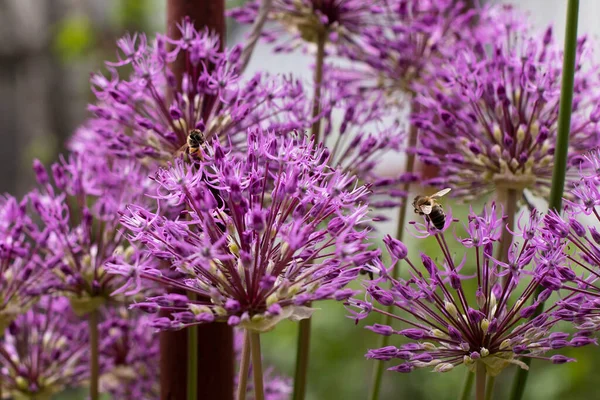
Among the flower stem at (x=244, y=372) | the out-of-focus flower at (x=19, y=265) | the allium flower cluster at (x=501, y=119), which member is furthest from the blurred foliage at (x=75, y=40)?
the flower stem at (x=244, y=372)

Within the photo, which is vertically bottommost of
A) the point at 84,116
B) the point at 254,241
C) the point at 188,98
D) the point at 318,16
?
the point at 84,116

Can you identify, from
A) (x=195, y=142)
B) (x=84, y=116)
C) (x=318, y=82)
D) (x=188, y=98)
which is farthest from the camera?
(x=84, y=116)

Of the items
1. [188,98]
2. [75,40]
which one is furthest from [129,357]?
[75,40]

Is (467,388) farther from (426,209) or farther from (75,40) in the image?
(75,40)

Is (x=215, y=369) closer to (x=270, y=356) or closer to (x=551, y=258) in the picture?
(x=551, y=258)

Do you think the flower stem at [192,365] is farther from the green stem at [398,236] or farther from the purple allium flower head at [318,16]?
the purple allium flower head at [318,16]

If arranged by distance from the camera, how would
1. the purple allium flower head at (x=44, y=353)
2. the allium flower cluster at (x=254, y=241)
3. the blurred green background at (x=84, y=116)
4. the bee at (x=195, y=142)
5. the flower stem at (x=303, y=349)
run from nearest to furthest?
the allium flower cluster at (x=254, y=241) < the bee at (x=195, y=142) < the flower stem at (x=303, y=349) < the purple allium flower head at (x=44, y=353) < the blurred green background at (x=84, y=116)
